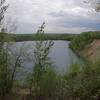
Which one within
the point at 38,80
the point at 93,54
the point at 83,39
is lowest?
the point at 38,80

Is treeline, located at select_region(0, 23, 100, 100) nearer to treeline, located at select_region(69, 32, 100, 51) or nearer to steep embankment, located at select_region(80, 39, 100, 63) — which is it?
steep embankment, located at select_region(80, 39, 100, 63)

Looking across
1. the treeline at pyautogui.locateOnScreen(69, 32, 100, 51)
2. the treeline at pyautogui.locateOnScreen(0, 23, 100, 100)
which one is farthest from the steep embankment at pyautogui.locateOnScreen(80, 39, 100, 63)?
the treeline at pyautogui.locateOnScreen(69, 32, 100, 51)

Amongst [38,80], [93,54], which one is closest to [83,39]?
[93,54]

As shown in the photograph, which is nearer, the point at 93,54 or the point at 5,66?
the point at 5,66

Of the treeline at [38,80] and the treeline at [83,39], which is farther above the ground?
the treeline at [83,39]

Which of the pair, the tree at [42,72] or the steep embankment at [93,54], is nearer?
the tree at [42,72]

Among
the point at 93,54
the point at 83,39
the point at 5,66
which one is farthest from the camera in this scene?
the point at 83,39

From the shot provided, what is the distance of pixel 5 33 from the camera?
1137cm

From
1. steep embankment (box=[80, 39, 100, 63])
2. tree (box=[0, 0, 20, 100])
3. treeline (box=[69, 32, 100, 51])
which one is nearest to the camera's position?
tree (box=[0, 0, 20, 100])

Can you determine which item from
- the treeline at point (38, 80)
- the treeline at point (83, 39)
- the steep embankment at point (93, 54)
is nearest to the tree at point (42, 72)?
the treeline at point (38, 80)

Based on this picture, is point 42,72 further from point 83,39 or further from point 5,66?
point 83,39

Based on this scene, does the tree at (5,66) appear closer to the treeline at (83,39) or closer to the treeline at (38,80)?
the treeline at (38,80)

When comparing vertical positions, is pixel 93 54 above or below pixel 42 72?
above

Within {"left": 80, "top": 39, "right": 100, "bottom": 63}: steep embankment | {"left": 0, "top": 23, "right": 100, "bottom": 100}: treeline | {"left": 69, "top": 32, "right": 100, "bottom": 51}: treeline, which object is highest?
{"left": 69, "top": 32, "right": 100, "bottom": 51}: treeline
